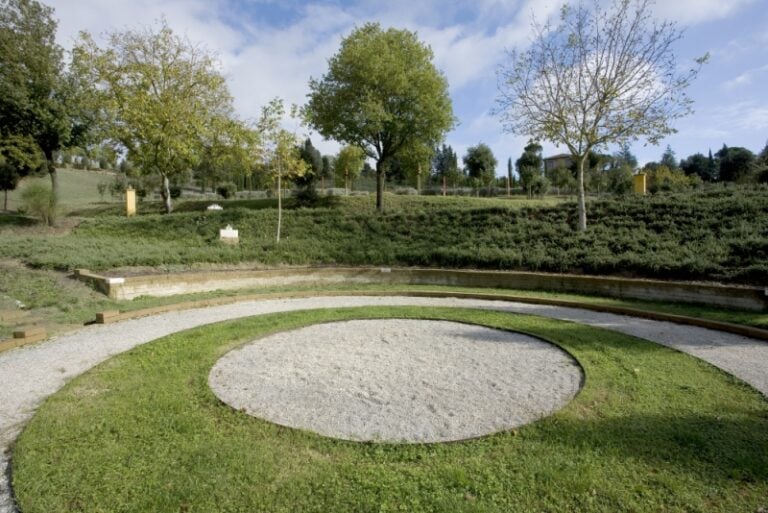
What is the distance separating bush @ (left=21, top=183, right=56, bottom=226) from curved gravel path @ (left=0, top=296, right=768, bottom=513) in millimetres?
15051

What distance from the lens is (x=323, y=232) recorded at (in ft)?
55.0

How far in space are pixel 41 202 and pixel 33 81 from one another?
831 cm

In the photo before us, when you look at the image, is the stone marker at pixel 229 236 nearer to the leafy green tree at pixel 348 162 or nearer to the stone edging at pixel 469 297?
the stone edging at pixel 469 297

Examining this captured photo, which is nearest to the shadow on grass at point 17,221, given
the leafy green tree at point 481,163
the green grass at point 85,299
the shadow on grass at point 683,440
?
the green grass at point 85,299

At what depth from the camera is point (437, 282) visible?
12508 mm

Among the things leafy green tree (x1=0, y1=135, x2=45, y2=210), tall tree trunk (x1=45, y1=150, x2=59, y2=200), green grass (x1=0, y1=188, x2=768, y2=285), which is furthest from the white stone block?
leafy green tree (x1=0, y1=135, x2=45, y2=210)

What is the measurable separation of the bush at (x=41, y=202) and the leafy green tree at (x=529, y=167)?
107ft

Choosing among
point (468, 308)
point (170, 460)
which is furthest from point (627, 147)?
point (170, 460)

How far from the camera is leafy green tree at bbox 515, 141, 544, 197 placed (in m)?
37.9

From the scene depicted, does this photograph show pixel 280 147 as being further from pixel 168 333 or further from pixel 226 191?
pixel 226 191

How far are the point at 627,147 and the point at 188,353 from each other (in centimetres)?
1531

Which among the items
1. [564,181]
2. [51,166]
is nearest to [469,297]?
[51,166]

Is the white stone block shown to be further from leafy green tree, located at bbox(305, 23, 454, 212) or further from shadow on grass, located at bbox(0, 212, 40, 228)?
shadow on grass, located at bbox(0, 212, 40, 228)

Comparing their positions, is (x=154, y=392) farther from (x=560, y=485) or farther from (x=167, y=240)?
(x=167, y=240)
